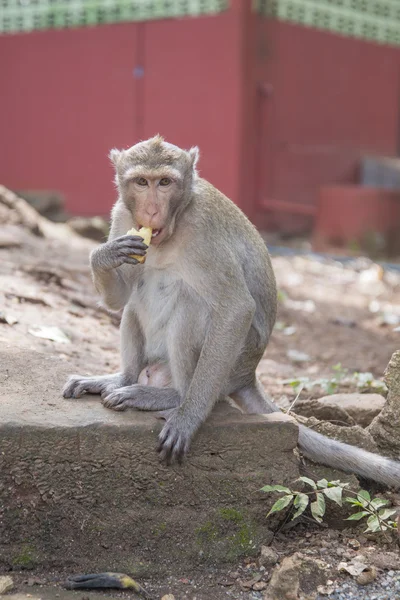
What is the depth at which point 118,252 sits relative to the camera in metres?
3.69

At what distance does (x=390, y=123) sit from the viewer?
1165 cm

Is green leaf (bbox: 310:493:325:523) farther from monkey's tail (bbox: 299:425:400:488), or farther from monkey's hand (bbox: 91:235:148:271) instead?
monkey's hand (bbox: 91:235:148:271)

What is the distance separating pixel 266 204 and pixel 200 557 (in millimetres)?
7079

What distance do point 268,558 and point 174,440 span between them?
597 mm

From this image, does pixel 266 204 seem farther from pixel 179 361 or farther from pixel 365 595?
pixel 365 595

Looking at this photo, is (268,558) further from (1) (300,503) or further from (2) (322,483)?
(2) (322,483)

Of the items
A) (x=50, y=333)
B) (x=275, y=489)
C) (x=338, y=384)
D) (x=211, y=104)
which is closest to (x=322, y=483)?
(x=275, y=489)

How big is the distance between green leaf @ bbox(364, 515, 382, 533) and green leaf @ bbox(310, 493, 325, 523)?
0.63ft

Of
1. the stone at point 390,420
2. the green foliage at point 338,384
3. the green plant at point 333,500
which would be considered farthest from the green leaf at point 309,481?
the green foliage at point 338,384

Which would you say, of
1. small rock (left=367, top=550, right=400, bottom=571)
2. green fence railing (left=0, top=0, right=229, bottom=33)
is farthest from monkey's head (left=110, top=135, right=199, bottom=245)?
green fence railing (left=0, top=0, right=229, bottom=33)

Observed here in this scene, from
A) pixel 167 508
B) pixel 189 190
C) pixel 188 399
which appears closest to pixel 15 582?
pixel 167 508

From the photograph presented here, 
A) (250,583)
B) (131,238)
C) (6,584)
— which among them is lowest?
(250,583)

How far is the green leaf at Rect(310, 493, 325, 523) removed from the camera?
11.7ft

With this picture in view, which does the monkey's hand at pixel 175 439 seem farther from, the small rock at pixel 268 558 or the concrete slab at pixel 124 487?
the small rock at pixel 268 558
